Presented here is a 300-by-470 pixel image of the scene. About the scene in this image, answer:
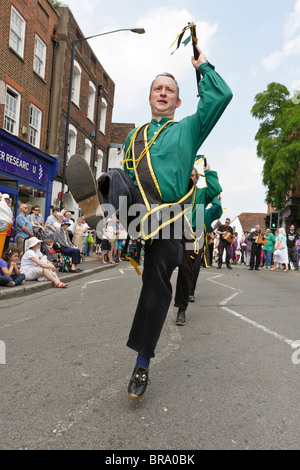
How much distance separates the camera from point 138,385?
2.48 metres

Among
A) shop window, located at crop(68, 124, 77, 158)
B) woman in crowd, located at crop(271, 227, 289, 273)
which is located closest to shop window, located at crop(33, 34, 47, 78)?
shop window, located at crop(68, 124, 77, 158)

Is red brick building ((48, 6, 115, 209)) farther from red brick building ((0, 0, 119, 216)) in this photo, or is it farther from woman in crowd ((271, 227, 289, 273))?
woman in crowd ((271, 227, 289, 273))

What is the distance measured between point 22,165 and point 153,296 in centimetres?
1377

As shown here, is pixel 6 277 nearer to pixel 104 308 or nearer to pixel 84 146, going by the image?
pixel 104 308

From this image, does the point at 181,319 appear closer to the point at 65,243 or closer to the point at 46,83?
the point at 65,243

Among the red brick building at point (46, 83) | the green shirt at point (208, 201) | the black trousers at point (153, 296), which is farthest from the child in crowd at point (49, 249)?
the black trousers at point (153, 296)

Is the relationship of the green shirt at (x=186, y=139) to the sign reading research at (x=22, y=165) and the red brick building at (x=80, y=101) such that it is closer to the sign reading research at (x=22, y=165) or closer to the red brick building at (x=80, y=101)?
the sign reading research at (x=22, y=165)

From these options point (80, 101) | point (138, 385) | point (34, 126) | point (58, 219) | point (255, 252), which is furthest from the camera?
point (80, 101)

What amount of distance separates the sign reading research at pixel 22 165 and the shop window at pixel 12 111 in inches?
30.3

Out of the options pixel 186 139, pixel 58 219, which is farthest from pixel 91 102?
pixel 186 139

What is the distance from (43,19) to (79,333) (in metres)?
16.3

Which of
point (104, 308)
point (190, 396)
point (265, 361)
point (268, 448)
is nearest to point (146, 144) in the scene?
point (190, 396)

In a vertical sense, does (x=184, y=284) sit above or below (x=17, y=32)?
below

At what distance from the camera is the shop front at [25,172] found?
45.8ft
